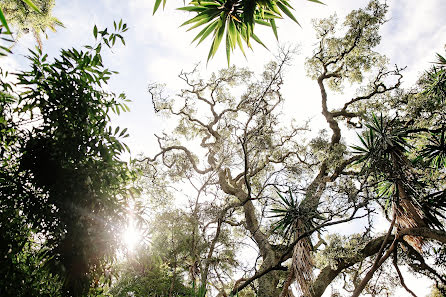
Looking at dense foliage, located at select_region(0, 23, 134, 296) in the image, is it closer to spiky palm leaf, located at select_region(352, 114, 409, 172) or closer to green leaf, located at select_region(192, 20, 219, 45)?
green leaf, located at select_region(192, 20, 219, 45)

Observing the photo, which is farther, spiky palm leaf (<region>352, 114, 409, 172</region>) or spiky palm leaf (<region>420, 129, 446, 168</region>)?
spiky palm leaf (<region>420, 129, 446, 168</region>)

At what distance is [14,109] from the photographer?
251cm

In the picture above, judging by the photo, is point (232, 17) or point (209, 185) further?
point (209, 185)

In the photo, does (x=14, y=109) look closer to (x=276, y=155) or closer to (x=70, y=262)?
(x=70, y=262)

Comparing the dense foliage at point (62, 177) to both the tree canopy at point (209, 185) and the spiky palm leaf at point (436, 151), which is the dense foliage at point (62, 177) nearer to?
the tree canopy at point (209, 185)

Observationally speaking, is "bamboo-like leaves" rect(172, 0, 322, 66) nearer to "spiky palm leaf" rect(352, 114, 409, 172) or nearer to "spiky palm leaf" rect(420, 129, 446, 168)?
"spiky palm leaf" rect(352, 114, 409, 172)

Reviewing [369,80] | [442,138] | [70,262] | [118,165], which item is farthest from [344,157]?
[70,262]

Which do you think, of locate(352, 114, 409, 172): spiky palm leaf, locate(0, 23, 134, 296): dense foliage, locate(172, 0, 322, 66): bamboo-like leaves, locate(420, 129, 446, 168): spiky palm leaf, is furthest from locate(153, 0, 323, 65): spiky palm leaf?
locate(420, 129, 446, 168): spiky palm leaf

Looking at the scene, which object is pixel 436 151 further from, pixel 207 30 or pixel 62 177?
pixel 62 177

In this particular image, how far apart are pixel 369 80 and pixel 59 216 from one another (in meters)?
10.2

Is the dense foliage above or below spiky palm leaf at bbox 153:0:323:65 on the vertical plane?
below

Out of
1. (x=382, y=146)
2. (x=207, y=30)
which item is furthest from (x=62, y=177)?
(x=382, y=146)

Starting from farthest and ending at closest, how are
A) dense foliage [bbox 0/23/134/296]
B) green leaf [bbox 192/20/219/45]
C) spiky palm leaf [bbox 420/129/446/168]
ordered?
spiky palm leaf [bbox 420/129/446/168] → green leaf [bbox 192/20/219/45] → dense foliage [bbox 0/23/134/296]

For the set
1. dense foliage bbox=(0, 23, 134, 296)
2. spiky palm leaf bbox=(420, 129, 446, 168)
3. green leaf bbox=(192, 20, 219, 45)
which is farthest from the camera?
spiky palm leaf bbox=(420, 129, 446, 168)
